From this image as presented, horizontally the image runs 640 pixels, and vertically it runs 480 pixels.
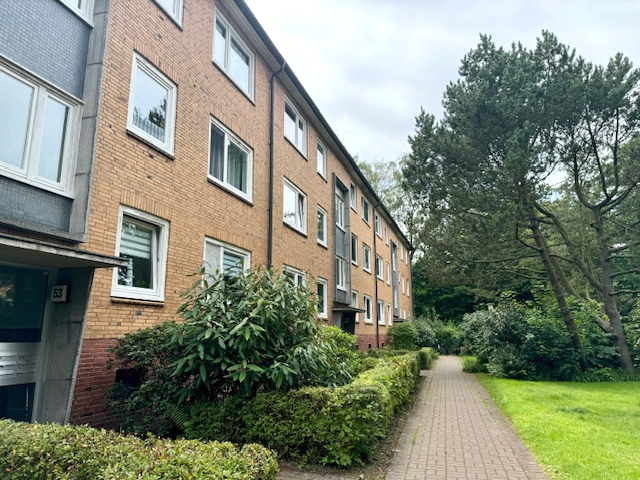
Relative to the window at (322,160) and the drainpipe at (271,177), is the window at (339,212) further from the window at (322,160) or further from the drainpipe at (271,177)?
the drainpipe at (271,177)

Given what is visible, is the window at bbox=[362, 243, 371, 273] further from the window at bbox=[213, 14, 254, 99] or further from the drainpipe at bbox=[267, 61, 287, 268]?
the window at bbox=[213, 14, 254, 99]

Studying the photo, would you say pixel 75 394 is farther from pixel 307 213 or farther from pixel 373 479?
pixel 307 213

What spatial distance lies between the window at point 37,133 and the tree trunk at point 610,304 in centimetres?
1994

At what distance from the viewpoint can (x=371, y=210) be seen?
1096 inches

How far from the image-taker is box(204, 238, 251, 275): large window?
9547 millimetres

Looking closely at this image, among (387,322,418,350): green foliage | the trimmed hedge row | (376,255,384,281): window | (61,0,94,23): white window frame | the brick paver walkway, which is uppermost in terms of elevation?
(61,0,94,23): white window frame

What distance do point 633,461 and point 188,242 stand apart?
26.6 feet

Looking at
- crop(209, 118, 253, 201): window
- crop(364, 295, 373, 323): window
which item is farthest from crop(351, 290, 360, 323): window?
crop(209, 118, 253, 201): window

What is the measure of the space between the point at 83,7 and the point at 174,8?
272 cm

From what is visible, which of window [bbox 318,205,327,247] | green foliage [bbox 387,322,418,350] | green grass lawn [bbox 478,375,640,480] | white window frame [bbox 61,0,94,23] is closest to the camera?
green grass lawn [bbox 478,375,640,480]

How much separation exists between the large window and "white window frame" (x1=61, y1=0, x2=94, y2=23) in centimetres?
454

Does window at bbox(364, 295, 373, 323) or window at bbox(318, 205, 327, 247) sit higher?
window at bbox(318, 205, 327, 247)

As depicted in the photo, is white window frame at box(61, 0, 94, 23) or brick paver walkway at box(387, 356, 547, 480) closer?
brick paver walkway at box(387, 356, 547, 480)

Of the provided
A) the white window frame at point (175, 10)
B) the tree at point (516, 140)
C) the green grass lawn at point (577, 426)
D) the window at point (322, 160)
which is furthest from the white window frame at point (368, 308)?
the white window frame at point (175, 10)
